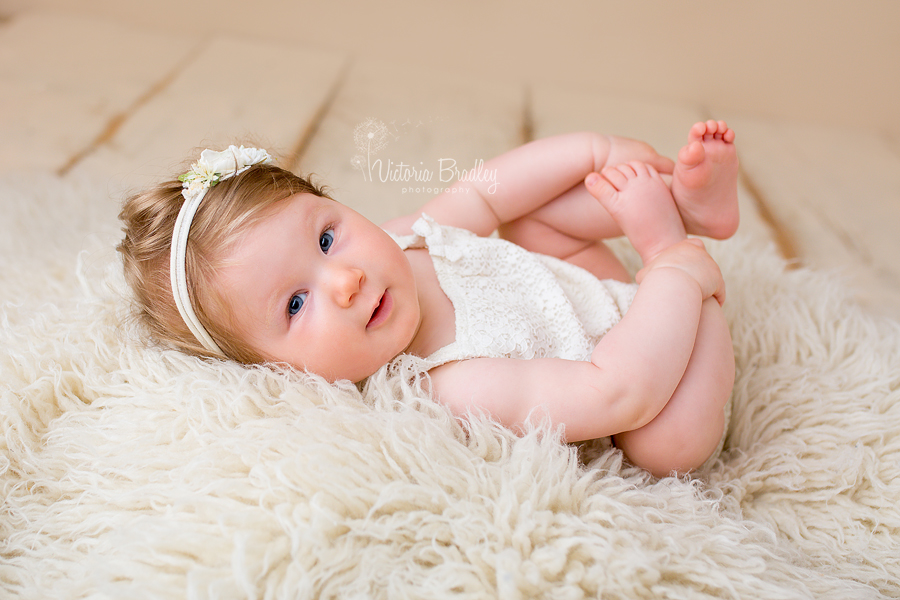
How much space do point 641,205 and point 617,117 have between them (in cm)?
106

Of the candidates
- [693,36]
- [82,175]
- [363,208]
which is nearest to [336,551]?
[363,208]

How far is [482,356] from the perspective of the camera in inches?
36.2

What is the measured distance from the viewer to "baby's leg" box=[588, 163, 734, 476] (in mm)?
895

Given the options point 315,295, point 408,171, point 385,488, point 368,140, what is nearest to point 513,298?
point 315,295

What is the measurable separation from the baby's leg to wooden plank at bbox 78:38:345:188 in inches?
33.9

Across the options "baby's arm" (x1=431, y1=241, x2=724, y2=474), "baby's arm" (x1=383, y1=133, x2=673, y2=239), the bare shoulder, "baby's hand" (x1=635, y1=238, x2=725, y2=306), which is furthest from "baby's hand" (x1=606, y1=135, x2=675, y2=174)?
the bare shoulder

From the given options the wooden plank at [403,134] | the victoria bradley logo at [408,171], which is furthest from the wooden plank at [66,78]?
the victoria bradley logo at [408,171]

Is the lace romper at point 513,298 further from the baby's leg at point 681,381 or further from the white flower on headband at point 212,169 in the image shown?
the white flower on headband at point 212,169

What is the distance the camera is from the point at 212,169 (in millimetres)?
927

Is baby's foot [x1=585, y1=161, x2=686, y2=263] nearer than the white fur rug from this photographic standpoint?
No

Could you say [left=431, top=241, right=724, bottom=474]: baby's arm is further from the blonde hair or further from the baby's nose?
the blonde hair

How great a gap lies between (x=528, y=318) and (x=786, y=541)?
1.49 feet

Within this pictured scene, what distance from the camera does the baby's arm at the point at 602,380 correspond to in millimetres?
851

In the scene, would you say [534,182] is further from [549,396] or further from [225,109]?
[225,109]
